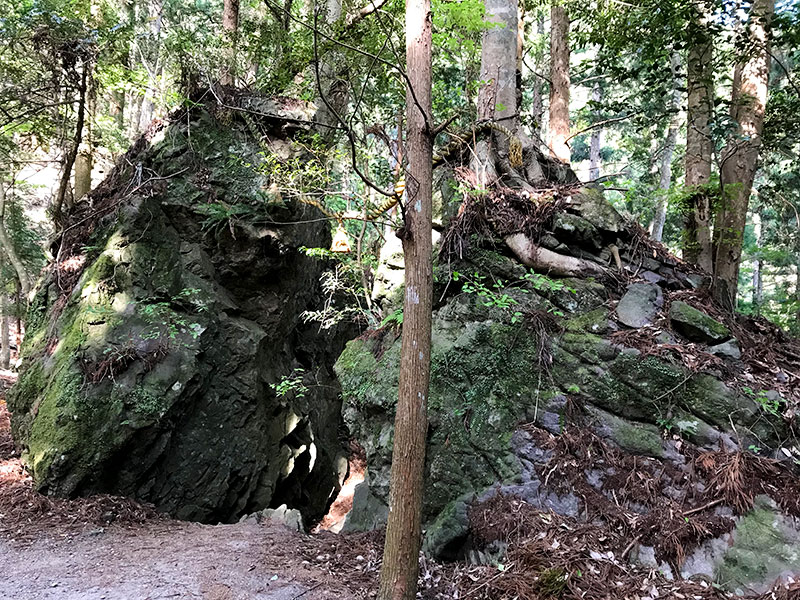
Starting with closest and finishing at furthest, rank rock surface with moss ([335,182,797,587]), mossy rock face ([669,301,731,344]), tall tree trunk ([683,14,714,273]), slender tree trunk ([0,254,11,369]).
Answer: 1. rock surface with moss ([335,182,797,587])
2. mossy rock face ([669,301,731,344])
3. tall tree trunk ([683,14,714,273])
4. slender tree trunk ([0,254,11,369])

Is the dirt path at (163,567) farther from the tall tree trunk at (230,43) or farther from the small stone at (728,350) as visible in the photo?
the tall tree trunk at (230,43)

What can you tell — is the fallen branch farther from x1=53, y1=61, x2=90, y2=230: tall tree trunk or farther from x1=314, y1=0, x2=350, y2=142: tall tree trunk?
x1=53, y1=61, x2=90, y2=230: tall tree trunk

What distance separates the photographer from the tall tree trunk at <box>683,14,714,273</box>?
6441 millimetres

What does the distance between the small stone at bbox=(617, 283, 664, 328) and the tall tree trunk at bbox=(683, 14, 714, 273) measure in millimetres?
1993

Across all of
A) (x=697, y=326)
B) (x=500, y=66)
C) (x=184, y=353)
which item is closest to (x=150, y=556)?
(x=184, y=353)

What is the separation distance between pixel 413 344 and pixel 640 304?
3.13 meters

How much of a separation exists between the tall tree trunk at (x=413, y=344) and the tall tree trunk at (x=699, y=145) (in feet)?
16.4

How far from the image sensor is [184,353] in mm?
7023

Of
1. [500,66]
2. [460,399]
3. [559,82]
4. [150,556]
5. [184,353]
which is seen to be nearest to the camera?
[150,556]

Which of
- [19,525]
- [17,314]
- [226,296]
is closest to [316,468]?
[226,296]

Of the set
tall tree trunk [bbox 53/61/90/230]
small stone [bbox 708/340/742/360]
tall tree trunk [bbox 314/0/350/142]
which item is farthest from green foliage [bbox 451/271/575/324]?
tall tree trunk [bbox 53/61/90/230]

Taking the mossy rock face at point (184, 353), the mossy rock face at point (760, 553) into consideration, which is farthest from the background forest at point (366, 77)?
the mossy rock face at point (760, 553)

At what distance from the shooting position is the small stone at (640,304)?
16.0ft

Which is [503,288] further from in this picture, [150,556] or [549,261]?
[150,556]
